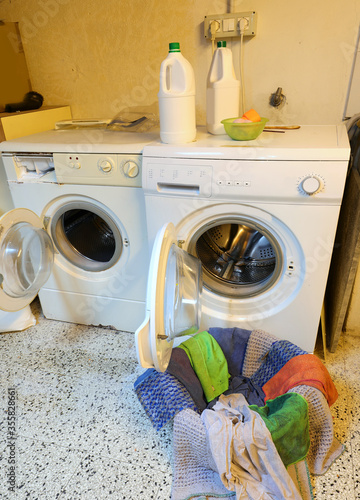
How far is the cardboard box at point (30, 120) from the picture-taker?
161cm

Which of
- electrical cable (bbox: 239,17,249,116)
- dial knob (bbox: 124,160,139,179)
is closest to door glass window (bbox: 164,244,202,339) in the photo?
dial knob (bbox: 124,160,139,179)

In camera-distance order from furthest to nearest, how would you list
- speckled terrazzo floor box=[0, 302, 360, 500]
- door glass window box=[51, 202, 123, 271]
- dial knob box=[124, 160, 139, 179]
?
door glass window box=[51, 202, 123, 271] < dial knob box=[124, 160, 139, 179] < speckled terrazzo floor box=[0, 302, 360, 500]

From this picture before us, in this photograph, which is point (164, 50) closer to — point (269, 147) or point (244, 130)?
point (244, 130)

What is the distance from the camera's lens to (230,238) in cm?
151

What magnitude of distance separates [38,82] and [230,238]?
1.47m

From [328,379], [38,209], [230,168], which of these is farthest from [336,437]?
[38,209]

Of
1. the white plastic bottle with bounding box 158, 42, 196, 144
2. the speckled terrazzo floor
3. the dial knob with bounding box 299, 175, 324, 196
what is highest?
the white plastic bottle with bounding box 158, 42, 196, 144

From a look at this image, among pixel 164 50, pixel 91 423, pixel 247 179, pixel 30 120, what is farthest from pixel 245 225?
pixel 30 120

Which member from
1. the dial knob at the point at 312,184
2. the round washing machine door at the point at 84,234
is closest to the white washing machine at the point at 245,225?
the dial knob at the point at 312,184

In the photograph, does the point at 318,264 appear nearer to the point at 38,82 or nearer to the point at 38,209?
the point at 38,209

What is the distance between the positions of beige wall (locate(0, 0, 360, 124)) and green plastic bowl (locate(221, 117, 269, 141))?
0.54 m

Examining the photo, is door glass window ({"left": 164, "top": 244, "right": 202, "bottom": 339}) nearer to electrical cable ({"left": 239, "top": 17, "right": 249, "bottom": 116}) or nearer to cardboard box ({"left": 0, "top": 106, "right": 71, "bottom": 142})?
electrical cable ({"left": 239, "top": 17, "right": 249, "bottom": 116})

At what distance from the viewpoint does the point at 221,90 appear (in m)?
1.33

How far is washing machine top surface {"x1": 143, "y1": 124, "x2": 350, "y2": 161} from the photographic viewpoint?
1075 mm
